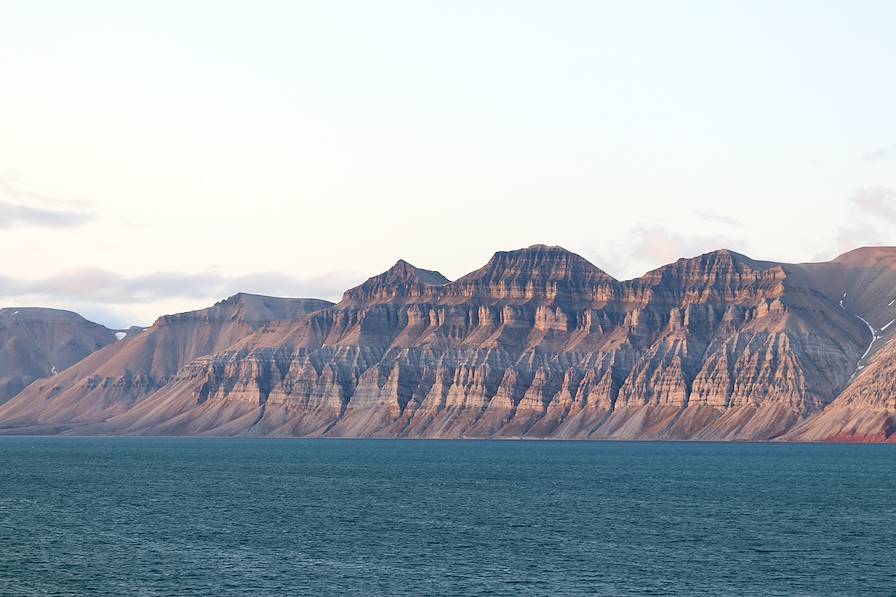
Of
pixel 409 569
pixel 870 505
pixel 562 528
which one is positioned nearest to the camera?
pixel 409 569

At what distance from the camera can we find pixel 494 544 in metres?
117

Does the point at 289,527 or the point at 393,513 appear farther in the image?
the point at 393,513

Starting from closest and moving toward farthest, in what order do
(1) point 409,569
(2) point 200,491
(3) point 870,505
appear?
1. (1) point 409,569
2. (3) point 870,505
3. (2) point 200,491

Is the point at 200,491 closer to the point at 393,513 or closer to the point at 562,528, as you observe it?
the point at 393,513

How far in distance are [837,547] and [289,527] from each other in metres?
50.1

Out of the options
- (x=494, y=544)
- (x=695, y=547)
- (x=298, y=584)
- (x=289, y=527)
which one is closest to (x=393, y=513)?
(x=289, y=527)

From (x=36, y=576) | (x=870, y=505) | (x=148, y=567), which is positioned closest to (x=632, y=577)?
(x=148, y=567)

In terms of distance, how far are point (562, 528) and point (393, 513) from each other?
22705 mm

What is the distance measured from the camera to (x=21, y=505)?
15562cm

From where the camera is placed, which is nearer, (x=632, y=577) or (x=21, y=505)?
(x=632, y=577)

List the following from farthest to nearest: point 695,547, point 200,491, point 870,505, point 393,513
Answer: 1. point 200,491
2. point 870,505
3. point 393,513
4. point 695,547

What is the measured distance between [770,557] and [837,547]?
934 cm

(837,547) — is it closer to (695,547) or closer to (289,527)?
(695,547)

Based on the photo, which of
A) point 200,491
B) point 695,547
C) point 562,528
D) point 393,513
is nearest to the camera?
point 695,547
